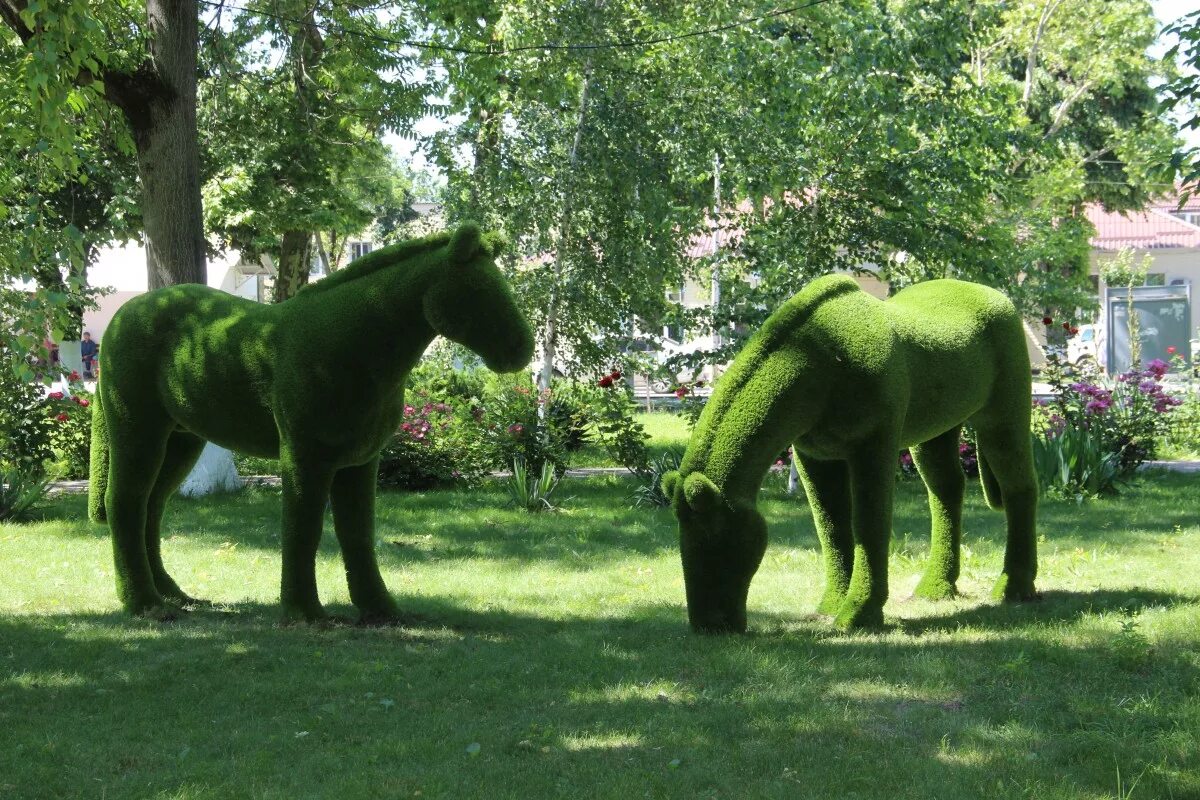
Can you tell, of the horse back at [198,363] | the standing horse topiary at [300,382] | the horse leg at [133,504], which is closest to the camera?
the standing horse topiary at [300,382]

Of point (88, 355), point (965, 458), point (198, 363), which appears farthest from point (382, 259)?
point (88, 355)

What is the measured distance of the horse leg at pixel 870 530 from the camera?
6.54 meters

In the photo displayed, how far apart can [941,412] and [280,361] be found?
13.4 feet

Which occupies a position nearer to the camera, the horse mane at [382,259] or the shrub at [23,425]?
the horse mane at [382,259]

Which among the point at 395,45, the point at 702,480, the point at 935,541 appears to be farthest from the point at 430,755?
the point at 395,45

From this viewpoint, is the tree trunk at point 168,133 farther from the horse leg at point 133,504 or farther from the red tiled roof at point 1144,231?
the red tiled roof at point 1144,231

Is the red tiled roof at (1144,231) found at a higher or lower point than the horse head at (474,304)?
higher

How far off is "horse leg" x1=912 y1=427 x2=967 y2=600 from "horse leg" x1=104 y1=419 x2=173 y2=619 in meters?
5.27

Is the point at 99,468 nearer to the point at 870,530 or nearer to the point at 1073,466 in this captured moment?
the point at 870,530

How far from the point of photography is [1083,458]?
12773 mm

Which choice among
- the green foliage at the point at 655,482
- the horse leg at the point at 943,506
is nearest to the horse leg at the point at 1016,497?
the horse leg at the point at 943,506

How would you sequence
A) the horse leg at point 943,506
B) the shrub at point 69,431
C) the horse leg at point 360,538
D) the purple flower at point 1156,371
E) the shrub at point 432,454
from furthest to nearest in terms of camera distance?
the shrub at point 432,454, the shrub at point 69,431, the purple flower at point 1156,371, the horse leg at point 943,506, the horse leg at point 360,538

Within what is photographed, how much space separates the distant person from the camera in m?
30.4

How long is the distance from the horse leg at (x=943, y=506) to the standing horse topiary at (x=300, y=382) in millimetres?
3143
